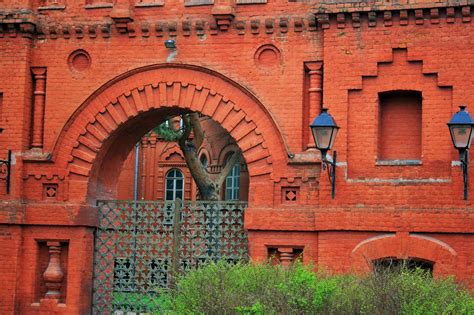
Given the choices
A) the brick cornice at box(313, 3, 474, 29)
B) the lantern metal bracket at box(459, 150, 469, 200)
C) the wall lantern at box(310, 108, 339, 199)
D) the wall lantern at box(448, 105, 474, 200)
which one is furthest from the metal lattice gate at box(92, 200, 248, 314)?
the wall lantern at box(448, 105, 474, 200)

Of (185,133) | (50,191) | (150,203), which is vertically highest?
(185,133)

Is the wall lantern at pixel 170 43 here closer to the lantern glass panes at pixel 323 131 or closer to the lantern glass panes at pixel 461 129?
the lantern glass panes at pixel 323 131

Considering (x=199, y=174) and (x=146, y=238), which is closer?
(x=146, y=238)

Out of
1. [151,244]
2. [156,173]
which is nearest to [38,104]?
[151,244]

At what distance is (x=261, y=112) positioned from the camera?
16.2 metres

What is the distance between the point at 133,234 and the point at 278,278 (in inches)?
228

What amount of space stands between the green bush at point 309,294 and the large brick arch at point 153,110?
4.22 m

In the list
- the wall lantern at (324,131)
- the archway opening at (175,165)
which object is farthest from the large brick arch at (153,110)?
the archway opening at (175,165)

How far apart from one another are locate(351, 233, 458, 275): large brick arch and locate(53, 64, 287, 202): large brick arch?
7.20ft

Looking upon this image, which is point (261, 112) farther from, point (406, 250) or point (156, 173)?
point (156, 173)

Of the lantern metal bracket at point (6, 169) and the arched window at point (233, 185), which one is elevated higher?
the arched window at point (233, 185)

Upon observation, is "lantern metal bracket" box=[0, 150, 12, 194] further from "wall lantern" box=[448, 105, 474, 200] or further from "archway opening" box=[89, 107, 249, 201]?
"wall lantern" box=[448, 105, 474, 200]

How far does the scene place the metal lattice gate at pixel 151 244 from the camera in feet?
55.1

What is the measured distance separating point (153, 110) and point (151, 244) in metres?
2.27
